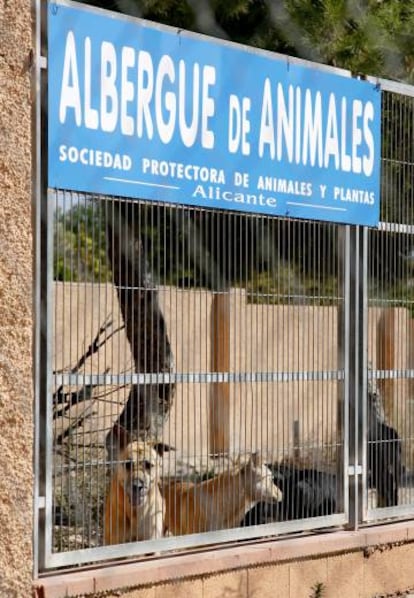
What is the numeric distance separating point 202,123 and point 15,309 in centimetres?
132

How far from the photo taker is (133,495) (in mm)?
5680

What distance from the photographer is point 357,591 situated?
673 cm

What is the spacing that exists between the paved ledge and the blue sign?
144 cm

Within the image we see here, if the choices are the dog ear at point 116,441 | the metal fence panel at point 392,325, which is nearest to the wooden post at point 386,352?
the metal fence panel at point 392,325

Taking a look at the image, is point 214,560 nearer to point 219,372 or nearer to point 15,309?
point 219,372

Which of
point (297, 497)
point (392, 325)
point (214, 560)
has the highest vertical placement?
Answer: point (392, 325)

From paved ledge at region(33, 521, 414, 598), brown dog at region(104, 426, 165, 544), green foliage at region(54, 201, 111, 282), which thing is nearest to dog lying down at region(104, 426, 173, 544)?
brown dog at region(104, 426, 165, 544)

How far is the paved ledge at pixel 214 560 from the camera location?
534 cm

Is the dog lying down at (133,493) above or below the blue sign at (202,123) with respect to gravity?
below

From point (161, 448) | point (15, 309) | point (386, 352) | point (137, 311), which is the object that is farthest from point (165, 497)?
point (386, 352)

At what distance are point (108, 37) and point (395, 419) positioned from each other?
103 inches

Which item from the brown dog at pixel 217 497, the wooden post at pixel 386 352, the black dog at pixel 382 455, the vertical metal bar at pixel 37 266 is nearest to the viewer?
the vertical metal bar at pixel 37 266

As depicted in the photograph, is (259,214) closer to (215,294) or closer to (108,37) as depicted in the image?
(215,294)

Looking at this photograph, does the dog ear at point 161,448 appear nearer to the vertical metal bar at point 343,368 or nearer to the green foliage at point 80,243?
the green foliage at point 80,243
